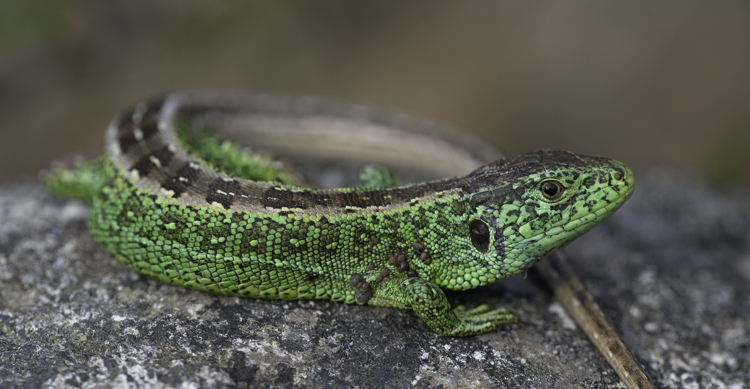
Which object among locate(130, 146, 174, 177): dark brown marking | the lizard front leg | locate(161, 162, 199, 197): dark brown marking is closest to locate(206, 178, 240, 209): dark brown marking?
locate(161, 162, 199, 197): dark brown marking

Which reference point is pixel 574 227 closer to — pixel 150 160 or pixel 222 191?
pixel 222 191

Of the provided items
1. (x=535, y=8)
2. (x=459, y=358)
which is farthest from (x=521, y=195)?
(x=535, y=8)

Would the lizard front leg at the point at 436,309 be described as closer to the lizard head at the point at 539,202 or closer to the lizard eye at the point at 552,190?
the lizard head at the point at 539,202

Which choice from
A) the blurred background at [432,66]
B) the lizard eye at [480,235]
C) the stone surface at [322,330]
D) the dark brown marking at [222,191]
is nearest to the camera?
the stone surface at [322,330]

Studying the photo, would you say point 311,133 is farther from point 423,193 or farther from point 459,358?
point 459,358

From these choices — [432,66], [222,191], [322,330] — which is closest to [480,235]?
[322,330]

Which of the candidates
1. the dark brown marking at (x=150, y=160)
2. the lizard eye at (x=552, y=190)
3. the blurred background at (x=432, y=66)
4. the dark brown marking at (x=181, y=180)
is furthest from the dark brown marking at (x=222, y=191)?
the blurred background at (x=432, y=66)

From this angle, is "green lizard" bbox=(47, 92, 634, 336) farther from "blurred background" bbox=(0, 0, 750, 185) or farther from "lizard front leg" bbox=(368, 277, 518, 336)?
"blurred background" bbox=(0, 0, 750, 185)
